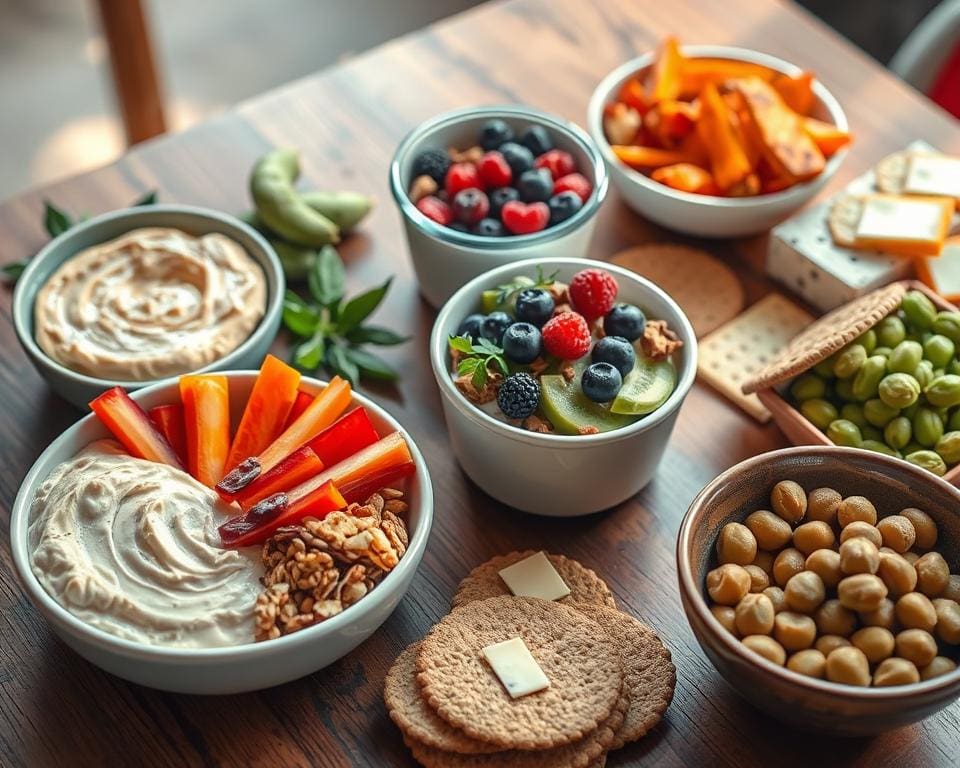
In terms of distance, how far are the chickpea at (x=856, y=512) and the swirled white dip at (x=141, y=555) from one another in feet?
2.15

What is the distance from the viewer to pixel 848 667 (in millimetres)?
1097

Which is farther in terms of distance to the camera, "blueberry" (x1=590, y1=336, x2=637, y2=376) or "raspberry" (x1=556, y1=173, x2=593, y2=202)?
"raspberry" (x1=556, y1=173, x2=593, y2=202)

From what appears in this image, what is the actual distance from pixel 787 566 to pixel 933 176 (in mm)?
842

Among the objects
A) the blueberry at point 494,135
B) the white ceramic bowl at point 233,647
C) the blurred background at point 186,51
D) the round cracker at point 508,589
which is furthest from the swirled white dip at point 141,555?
the blurred background at point 186,51

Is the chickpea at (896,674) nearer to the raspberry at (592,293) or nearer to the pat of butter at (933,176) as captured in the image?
the raspberry at (592,293)

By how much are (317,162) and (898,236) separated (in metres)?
0.96

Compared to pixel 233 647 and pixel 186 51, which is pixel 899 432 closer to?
pixel 233 647

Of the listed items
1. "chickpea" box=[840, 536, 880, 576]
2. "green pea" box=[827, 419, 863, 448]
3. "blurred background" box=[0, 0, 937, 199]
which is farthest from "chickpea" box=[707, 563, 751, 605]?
"blurred background" box=[0, 0, 937, 199]

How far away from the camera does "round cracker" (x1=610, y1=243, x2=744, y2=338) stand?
1694 millimetres

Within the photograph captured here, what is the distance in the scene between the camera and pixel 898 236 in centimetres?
163

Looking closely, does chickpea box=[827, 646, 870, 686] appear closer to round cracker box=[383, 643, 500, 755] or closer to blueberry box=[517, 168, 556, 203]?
round cracker box=[383, 643, 500, 755]

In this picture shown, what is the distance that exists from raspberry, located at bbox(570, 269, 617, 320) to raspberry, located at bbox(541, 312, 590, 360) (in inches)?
1.8

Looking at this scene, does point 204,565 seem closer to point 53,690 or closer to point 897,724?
point 53,690

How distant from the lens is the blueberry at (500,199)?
1.60 m
